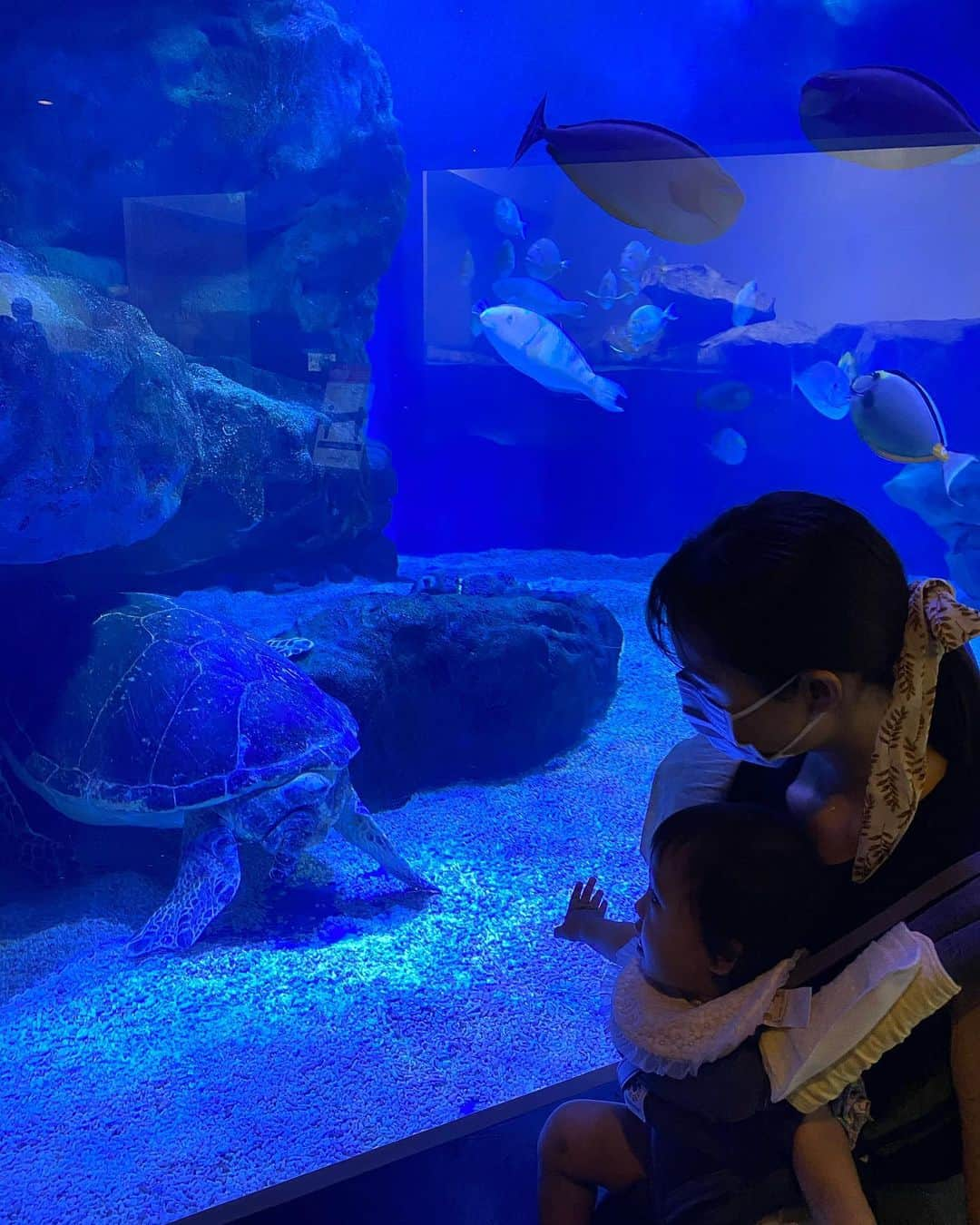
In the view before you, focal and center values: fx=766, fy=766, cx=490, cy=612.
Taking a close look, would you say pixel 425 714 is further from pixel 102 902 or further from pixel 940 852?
pixel 940 852

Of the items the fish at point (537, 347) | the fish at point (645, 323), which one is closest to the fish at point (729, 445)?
the fish at point (645, 323)

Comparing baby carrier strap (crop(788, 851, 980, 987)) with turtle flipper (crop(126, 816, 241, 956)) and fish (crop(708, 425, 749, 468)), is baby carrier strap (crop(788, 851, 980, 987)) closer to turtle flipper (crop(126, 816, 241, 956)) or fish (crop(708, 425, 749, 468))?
turtle flipper (crop(126, 816, 241, 956))

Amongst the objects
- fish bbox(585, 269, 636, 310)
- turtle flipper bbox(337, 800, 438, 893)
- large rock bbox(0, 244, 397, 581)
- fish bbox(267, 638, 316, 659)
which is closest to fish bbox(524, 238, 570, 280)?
fish bbox(585, 269, 636, 310)

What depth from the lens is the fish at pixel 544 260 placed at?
5145mm

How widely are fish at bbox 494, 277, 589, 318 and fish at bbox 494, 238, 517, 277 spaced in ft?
0.18

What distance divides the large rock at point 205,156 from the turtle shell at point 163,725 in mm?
1449

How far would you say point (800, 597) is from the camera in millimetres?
833

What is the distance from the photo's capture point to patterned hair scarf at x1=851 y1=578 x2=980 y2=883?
2.85ft

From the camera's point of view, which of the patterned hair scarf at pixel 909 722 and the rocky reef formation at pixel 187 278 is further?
the rocky reef formation at pixel 187 278

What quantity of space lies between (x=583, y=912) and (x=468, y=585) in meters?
4.03

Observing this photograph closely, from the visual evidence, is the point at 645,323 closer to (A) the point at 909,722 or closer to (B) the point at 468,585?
(B) the point at 468,585

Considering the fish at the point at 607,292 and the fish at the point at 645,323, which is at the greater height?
the fish at the point at 607,292

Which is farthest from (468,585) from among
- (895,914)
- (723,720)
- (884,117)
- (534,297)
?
(895,914)

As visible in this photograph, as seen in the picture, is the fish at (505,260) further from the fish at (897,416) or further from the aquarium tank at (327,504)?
the fish at (897,416)
